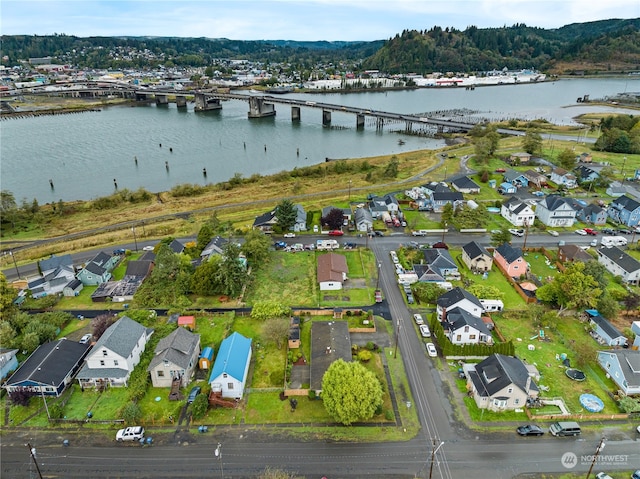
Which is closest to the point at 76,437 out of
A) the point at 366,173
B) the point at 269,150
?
the point at 366,173

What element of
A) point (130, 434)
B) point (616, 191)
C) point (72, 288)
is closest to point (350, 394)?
point (130, 434)

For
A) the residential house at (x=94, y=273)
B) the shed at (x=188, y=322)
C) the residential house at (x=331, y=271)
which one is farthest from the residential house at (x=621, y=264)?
the residential house at (x=94, y=273)

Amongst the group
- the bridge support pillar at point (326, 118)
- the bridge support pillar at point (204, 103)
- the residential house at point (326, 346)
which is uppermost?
the bridge support pillar at point (204, 103)

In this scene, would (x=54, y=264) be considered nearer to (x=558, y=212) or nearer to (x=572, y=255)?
(x=572, y=255)

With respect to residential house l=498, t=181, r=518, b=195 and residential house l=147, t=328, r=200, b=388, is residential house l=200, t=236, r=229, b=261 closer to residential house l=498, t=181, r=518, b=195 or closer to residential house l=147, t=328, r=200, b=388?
residential house l=147, t=328, r=200, b=388

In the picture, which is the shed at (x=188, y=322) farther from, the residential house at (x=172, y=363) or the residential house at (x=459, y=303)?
the residential house at (x=459, y=303)

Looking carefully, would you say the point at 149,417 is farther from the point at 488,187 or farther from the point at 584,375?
the point at 488,187
